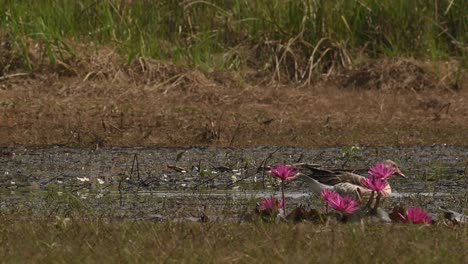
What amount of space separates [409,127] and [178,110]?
2.22 metres

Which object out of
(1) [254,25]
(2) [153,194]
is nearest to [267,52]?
(1) [254,25]

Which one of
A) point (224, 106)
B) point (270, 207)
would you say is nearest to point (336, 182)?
point (270, 207)

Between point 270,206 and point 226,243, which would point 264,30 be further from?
point 226,243

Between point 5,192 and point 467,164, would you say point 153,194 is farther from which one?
point 467,164

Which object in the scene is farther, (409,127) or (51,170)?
(409,127)

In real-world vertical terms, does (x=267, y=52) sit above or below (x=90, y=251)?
below

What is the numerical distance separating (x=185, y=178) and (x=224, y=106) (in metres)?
3.44

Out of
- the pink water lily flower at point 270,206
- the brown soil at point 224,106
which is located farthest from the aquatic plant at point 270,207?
the brown soil at point 224,106

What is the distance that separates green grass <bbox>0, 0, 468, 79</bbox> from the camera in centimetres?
1418

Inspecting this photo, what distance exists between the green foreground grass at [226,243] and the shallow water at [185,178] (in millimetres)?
888

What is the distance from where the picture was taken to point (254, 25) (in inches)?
577

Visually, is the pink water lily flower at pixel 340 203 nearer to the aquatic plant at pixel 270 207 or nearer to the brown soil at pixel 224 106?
the aquatic plant at pixel 270 207

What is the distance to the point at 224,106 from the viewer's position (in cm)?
1286

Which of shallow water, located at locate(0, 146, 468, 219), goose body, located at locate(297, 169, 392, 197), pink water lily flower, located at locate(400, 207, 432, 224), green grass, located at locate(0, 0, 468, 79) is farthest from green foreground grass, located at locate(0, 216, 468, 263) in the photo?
green grass, located at locate(0, 0, 468, 79)
